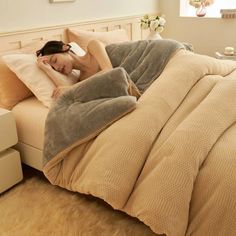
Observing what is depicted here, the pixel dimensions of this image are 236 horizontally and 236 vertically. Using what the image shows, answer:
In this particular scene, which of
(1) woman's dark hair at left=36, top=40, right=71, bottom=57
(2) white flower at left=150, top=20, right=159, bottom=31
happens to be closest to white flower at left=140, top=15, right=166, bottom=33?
(2) white flower at left=150, top=20, right=159, bottom=31

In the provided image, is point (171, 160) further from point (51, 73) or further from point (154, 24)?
point (154, 24)

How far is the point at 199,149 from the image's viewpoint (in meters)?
1.24

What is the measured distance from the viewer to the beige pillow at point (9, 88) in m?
1.98

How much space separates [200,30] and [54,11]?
1.92 m

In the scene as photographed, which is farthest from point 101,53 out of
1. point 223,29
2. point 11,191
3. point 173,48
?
point 223,29

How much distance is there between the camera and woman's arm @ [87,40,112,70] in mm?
2053

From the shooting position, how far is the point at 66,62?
6.69 ft

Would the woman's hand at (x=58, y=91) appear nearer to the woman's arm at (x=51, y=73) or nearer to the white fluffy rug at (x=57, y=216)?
the woman's arm at (x=51, y=73)

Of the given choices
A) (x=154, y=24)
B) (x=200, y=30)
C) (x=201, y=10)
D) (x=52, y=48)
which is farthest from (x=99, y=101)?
(x=201, y=10)

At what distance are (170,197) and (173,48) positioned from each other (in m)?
1.15

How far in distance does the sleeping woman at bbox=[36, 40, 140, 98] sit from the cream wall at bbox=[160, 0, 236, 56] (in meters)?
1.97

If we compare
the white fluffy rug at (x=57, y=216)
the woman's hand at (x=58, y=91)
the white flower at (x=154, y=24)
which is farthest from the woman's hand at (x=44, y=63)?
the white flower at (x=154, y=24)

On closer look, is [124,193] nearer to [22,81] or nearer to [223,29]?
[22,81]

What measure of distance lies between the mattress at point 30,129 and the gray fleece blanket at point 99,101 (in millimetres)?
175
